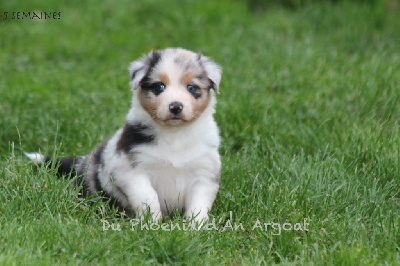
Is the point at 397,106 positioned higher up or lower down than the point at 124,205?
higher up

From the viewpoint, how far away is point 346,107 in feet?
22.9

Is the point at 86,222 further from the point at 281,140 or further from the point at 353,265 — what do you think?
the point at 281,140

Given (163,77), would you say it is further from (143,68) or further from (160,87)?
(143,68)

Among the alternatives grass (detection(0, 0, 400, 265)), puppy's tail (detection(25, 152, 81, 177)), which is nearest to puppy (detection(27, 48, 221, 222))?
grass (detection(0, 0, 400, 265))

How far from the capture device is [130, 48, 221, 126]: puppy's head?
184 inches

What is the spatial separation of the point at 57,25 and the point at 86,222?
5963 mm

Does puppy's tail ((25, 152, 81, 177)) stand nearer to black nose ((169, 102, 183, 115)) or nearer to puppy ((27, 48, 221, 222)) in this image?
puppy ((27, 48, 221, 222))

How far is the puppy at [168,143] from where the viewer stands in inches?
187

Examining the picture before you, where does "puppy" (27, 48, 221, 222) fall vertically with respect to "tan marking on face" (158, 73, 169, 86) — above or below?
below

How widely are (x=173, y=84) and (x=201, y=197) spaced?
0.88 metres

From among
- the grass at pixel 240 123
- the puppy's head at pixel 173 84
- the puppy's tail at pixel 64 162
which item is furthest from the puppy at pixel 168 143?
the puppy's tail at pixel 64 162

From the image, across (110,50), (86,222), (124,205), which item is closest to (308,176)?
(124,205)

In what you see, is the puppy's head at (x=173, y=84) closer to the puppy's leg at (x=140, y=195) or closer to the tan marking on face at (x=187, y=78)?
the tan marking on face at (x=187, y=78)

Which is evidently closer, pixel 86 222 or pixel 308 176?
pixel 86 222
